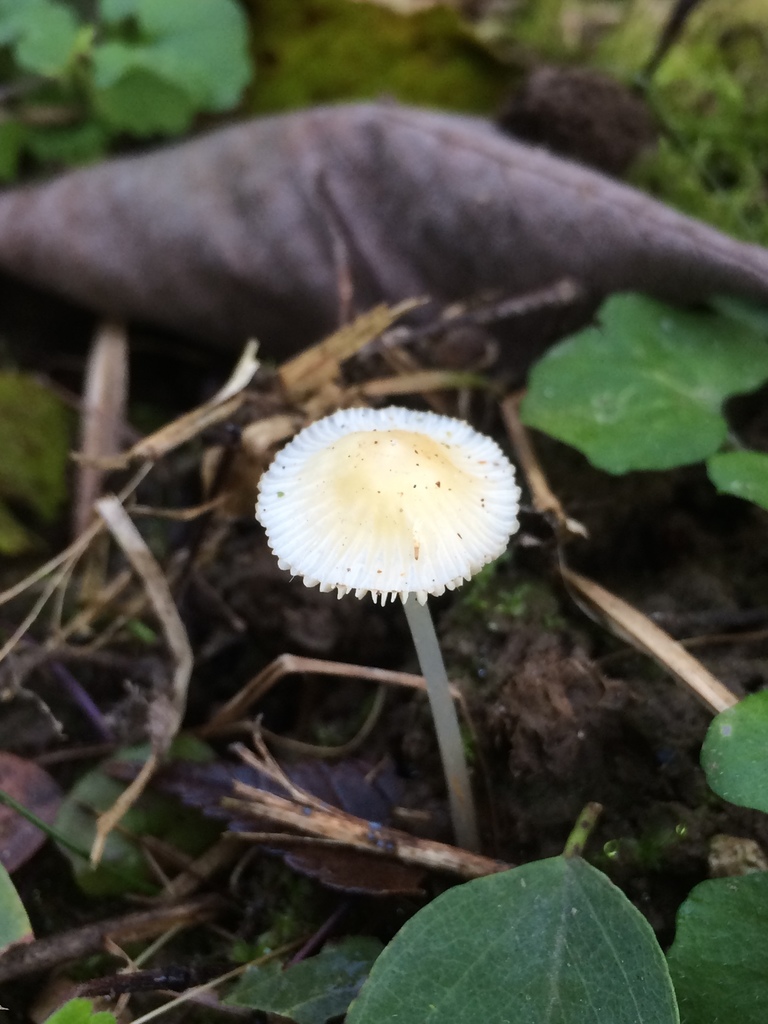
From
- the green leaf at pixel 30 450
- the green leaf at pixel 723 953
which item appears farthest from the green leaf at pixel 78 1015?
the green leaf at pixel 30 450

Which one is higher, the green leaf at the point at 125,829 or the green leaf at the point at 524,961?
the green leaf at the point at 524,961

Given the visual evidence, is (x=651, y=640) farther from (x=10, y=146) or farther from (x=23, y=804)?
(x=10, y=146)

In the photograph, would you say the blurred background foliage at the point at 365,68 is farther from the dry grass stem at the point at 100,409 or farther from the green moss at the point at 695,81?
the dry grass stem at the point at 100,409

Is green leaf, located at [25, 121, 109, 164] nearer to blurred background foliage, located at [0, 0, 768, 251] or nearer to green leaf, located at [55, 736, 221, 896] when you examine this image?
blurred background foliage, located at [0, 0, 768, 251]

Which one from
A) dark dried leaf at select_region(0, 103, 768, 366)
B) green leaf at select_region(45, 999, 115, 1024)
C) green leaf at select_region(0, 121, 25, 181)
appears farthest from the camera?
green leaf at select_region(0, 121, 25, 181)

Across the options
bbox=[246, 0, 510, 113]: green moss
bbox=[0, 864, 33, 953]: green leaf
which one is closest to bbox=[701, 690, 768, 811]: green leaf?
bbox=[0, 864, 33, 953]: green leaf

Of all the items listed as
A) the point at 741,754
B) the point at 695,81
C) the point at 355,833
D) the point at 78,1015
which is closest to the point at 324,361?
the point at 355,833

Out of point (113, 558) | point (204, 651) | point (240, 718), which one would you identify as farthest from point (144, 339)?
point (240, 718)
